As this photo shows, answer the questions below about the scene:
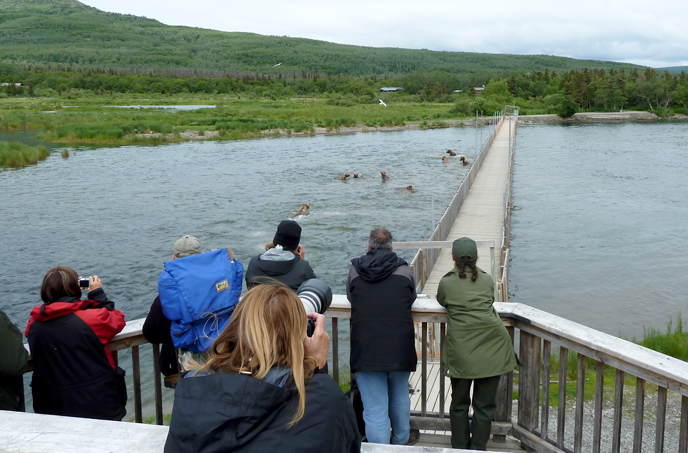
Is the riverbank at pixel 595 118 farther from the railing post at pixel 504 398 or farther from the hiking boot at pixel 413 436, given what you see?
the railing post at pixel 504 398

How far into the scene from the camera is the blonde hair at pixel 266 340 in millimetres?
1803

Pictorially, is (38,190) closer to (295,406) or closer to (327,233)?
(327,233)

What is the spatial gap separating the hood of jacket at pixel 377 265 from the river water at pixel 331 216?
654cm

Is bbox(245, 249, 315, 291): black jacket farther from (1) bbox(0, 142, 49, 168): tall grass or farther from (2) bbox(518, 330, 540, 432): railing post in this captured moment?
(1) bbox(0, 142, 49, 168): tall grass

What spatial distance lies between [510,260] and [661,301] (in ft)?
16.5

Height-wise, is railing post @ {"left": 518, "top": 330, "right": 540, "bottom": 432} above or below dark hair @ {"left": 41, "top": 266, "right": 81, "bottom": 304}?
below

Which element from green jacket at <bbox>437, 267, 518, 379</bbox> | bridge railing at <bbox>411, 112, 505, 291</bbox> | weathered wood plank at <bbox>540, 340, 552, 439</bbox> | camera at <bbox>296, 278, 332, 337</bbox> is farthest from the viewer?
bridge railing at <bbox>411, 112, 505, 291</bbox>

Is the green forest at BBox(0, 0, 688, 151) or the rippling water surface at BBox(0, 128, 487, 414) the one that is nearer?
the rippling water surface at BBox(0, 128, 487, 414)

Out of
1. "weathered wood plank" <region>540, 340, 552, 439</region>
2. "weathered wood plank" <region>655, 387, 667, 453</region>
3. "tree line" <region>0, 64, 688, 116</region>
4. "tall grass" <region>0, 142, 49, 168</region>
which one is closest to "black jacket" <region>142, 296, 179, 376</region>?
"weathered wood plank" <region>540, 340, 552, 439</region>

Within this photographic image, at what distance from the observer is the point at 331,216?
81.0 ft

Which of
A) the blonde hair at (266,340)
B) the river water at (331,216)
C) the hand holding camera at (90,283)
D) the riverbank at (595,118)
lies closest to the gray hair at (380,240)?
the hand holding camera at (90,283)

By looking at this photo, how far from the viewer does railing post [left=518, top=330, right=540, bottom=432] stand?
3531mm

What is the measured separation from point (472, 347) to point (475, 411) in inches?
17.2

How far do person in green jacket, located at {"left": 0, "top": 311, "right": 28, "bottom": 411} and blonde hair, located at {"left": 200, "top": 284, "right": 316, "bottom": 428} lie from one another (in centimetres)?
173
